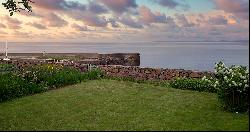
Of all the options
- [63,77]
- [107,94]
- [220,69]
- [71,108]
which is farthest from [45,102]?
[220,69]

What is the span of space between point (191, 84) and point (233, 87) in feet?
24.0

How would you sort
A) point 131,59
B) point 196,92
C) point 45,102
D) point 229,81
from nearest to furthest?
point 229,81, point 45,102, point 196,92, point 131,59

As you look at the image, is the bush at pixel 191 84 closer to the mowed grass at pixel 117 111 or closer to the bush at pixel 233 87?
the mowed grass at pixel 117 111

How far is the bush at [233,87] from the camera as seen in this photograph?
1688 cm

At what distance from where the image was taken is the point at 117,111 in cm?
1761

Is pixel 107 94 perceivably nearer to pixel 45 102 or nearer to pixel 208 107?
pixel 45 102

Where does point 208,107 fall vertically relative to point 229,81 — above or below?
below

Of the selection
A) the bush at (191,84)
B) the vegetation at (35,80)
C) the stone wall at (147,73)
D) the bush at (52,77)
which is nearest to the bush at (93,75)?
the vegetation at (35,80)

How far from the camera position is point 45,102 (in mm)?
19625

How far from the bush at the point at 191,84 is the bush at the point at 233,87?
5.61m

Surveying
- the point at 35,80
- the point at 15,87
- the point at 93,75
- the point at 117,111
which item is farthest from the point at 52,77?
the point at 117,111

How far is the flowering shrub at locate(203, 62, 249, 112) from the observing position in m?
16.9

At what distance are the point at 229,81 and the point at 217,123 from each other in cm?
206

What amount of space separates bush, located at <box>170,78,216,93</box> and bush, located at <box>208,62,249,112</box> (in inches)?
221
